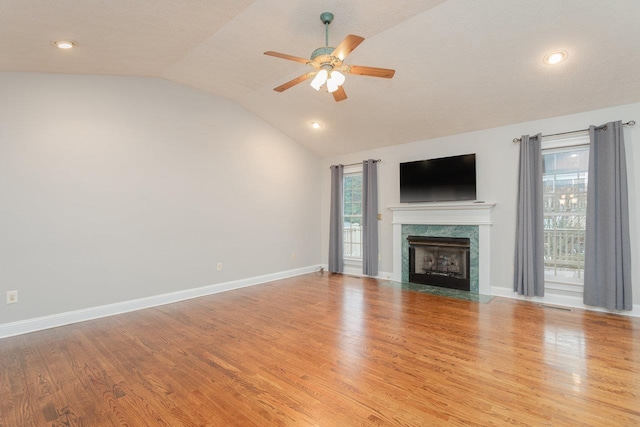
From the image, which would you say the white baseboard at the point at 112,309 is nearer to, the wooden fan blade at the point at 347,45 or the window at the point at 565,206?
the wooden fan blade at the point at 347,45

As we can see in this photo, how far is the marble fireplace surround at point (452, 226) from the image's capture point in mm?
4785

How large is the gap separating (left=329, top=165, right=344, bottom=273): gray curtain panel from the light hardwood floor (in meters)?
2.55

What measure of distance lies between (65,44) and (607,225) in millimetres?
6171

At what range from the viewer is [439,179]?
5.16 m

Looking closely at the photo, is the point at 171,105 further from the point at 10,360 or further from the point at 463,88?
the point at 463,88

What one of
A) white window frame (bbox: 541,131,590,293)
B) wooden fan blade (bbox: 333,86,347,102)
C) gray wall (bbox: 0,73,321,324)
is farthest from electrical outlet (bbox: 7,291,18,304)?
white window frame (bbox: 541,131,590,293)

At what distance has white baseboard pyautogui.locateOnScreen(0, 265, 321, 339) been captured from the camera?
3.31m

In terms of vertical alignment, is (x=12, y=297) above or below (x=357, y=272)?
above

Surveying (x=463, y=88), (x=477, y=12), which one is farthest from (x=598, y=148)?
(x=477, y=12)

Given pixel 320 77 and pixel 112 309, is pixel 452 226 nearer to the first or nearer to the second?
pixel 320 77

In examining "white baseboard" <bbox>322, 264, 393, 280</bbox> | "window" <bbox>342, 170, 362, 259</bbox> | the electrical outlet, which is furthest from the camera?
"window" <bbox>342, 170, 362, 259</bbox>

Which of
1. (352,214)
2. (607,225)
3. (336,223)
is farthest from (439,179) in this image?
(336,223)

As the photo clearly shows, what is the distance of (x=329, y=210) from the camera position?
683 cm

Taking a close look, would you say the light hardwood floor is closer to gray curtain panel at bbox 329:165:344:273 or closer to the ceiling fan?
the ceiling fan
